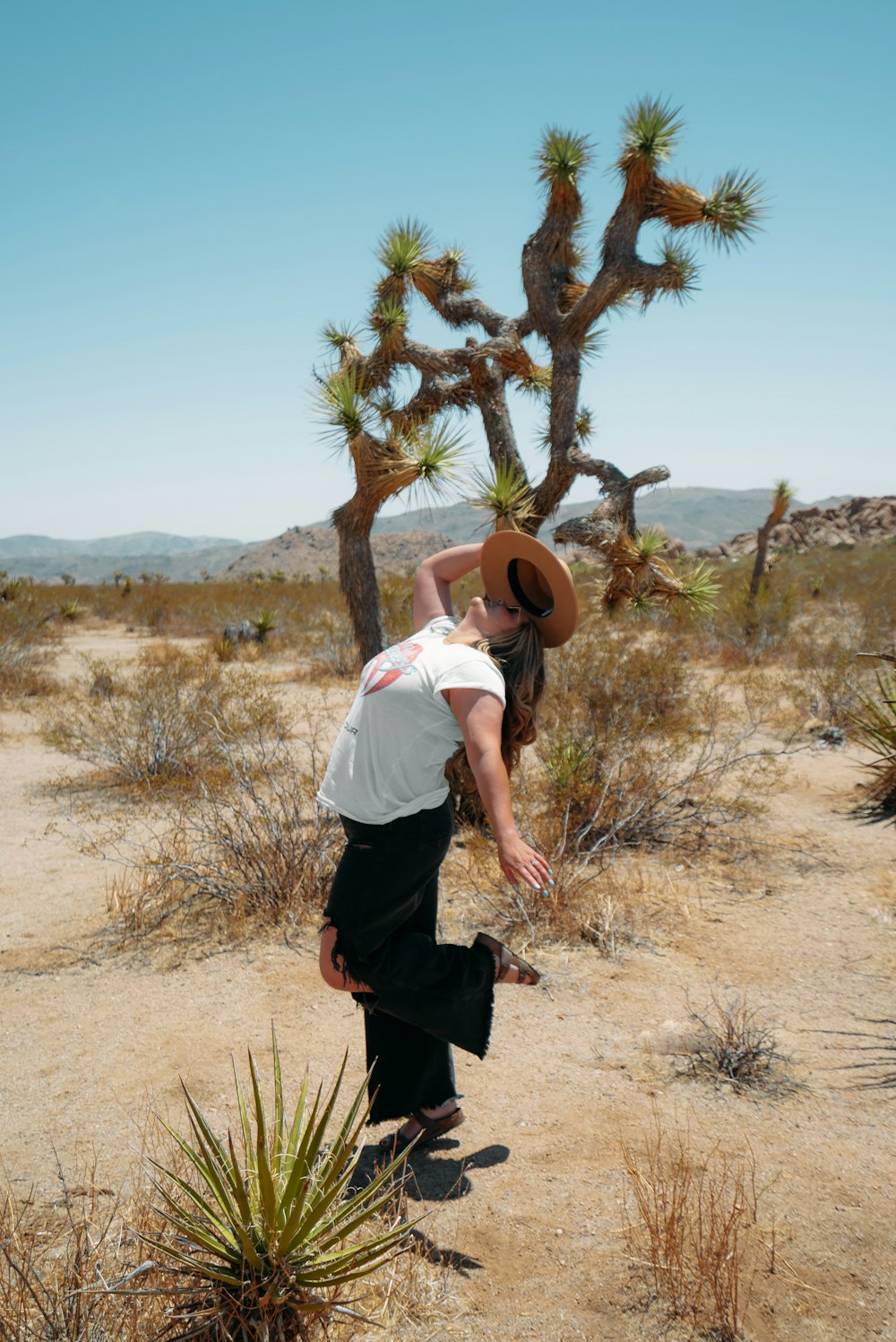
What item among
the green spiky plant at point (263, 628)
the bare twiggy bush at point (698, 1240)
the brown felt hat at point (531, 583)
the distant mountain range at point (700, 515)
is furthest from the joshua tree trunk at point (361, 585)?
the distant mountain range at point (700, 515)

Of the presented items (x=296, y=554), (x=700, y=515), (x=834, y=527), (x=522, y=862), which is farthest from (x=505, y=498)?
(x=700, y=515)

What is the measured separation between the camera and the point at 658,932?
457 cm

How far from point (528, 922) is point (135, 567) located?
147m

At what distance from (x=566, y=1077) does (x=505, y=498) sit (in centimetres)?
293

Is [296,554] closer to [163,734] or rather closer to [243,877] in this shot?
[163,734]

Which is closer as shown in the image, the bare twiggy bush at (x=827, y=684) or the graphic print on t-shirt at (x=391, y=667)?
the graphic print on t-shirt at (x=391, y=667)

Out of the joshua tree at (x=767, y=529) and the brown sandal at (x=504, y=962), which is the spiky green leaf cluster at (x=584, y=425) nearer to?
the brown sandal at (x=504, y=962)

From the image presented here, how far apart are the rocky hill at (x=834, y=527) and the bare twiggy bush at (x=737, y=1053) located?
161 ft

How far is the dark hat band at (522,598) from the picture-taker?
109 inches

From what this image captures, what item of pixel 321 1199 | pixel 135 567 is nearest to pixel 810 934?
pixel 321 1199

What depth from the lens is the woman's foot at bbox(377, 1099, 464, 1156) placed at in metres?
2.90

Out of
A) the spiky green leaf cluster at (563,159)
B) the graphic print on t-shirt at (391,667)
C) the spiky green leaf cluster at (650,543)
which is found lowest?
the graphic print on t-shirt at (391,667)

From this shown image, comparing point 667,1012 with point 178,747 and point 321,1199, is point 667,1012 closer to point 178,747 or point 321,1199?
point 321,1199

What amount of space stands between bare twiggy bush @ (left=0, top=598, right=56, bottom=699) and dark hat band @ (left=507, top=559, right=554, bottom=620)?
32.9 ft
